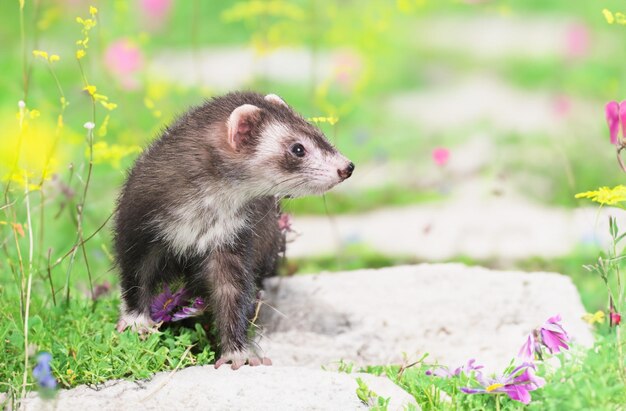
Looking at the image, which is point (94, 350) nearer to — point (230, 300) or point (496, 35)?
point (230, 300)

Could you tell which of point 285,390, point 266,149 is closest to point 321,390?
point 285,390

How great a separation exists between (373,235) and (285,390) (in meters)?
3.51

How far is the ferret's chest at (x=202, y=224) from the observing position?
13.8 ft

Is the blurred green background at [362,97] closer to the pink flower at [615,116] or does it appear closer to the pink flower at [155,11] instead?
the pink flower at [155,11]

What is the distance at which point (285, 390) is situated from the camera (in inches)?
158

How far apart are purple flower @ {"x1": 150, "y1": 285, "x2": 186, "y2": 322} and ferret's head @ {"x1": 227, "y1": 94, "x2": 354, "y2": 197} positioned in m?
0.70

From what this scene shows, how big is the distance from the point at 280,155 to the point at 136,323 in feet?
3.23

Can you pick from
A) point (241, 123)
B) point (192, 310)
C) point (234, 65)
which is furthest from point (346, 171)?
point (234, 65)

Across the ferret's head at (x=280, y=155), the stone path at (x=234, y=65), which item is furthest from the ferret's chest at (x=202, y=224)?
the stone path at (x=234, y=65)

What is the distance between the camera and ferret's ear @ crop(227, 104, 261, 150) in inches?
162

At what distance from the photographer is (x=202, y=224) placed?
423cm

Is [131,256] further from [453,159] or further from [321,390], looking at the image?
[453,159]

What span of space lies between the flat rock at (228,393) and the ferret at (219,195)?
0.67 ft

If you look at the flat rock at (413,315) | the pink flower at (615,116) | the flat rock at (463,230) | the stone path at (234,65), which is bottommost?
the flat rock at (463,230)
